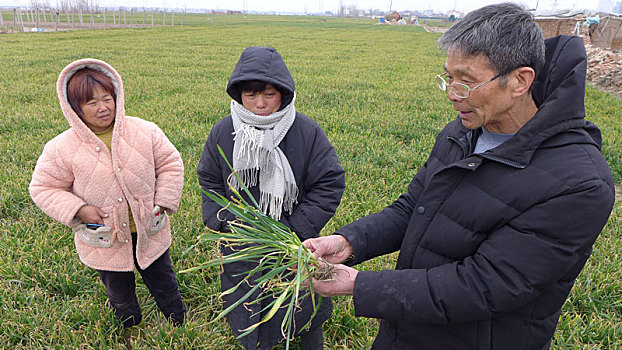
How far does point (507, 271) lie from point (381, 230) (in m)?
0.62

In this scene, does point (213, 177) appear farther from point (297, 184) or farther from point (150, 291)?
point (150, 291)

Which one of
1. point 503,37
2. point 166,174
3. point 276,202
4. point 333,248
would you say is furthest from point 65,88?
point 503,37

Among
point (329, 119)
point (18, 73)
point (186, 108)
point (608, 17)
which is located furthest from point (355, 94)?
point (608, 17)

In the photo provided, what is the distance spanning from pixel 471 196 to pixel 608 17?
23014mm

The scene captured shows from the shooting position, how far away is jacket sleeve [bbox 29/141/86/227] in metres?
2.07

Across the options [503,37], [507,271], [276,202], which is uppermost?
[503,37]

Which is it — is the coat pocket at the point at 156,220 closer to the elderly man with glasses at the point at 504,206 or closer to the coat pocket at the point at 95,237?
the coat pocket at the point at 95,237

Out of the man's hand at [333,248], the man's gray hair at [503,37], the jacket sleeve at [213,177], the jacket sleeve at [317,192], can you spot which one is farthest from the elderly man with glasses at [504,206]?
the jacket sleeve at [213,177]

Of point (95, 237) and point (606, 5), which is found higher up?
point (606, 5)

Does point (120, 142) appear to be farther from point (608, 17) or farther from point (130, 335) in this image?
point (608, 17)

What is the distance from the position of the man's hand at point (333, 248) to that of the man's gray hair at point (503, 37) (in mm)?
896

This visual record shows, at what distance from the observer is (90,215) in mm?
2156

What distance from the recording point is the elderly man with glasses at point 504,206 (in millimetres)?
1139

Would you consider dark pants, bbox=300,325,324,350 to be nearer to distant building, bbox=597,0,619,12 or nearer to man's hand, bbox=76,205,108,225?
man's hand, bbox=76,205,108,225
